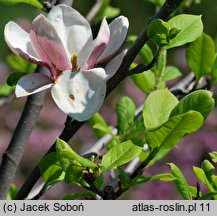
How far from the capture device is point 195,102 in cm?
74

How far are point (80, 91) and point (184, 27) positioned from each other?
0.59 feet

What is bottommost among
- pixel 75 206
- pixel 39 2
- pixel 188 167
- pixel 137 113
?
pixel 188 167

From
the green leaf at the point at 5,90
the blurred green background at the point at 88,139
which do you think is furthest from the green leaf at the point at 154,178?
the blurred green background at the point at 88,139

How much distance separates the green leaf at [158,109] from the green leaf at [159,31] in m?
0.07

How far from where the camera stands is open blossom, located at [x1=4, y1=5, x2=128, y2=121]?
2.46ft

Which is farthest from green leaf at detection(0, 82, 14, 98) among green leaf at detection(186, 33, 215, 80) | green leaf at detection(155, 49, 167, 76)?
green leaf at detection(186, 33, 215, 80)

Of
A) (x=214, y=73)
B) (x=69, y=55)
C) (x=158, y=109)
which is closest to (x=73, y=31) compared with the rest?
(x=69, y=55)

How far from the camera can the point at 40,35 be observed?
2.50 feet

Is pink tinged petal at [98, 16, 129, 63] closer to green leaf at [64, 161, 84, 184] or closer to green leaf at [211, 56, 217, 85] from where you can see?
green leaf at [64, 161, 84, 184]

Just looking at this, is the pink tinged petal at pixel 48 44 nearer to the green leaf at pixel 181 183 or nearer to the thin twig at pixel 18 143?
the green leaf at pixel 181 183

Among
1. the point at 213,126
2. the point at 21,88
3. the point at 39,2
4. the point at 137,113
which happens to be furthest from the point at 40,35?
the point at 213,126

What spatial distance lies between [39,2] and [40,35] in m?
0.31

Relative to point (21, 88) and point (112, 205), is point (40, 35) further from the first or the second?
point (112, 205)

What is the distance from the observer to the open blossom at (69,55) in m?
0.75
